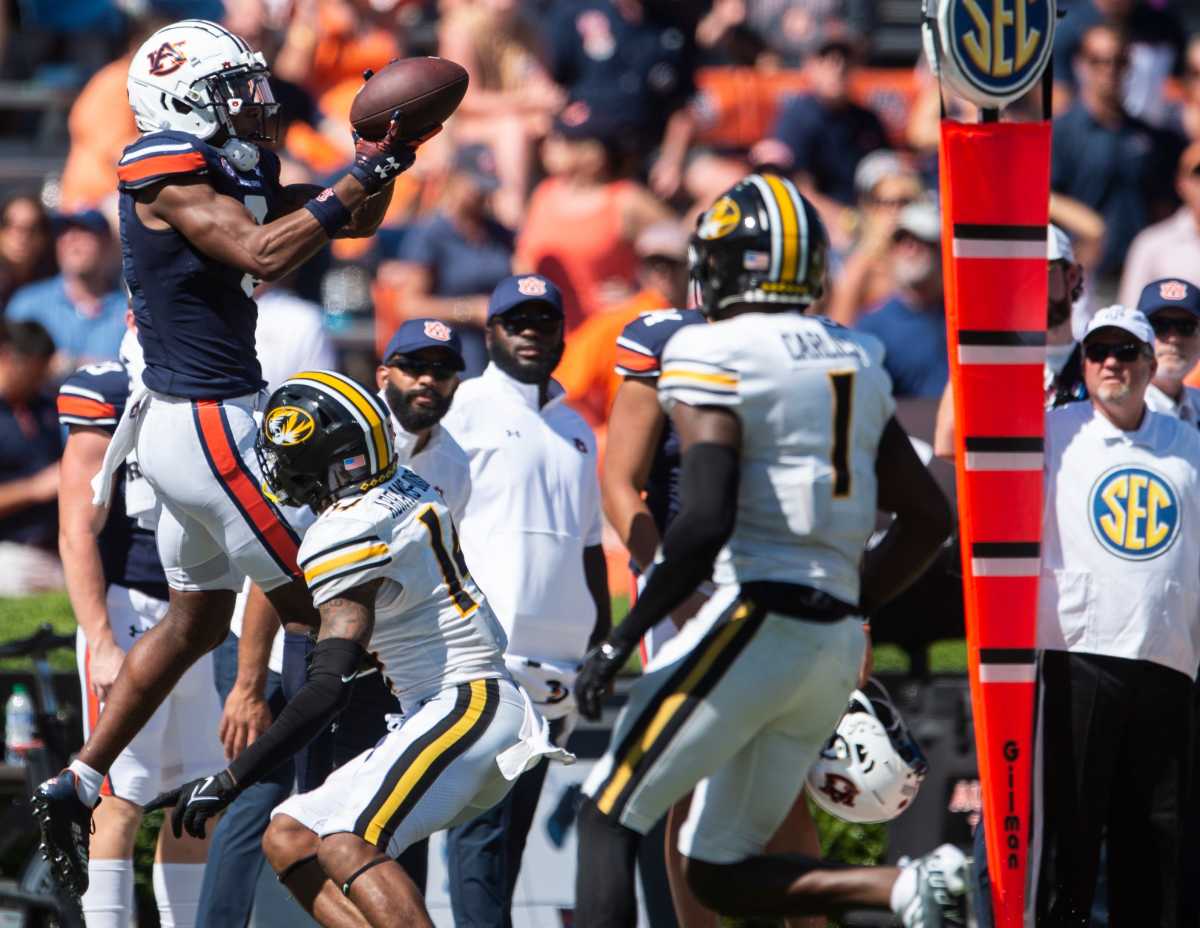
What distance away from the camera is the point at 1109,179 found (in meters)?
11.3

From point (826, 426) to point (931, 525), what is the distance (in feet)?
1.43

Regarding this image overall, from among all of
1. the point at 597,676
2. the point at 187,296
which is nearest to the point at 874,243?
the point at 187,296

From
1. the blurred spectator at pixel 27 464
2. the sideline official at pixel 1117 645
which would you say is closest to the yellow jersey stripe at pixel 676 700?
the sideline official at pixel 1117 645

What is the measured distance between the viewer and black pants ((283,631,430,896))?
6002mm

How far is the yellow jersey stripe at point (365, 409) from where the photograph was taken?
5285mm

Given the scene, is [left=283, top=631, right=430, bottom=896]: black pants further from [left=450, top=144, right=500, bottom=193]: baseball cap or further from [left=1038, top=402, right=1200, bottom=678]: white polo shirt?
[left=450, top=144, right=500, bottom=193]: baseball cap

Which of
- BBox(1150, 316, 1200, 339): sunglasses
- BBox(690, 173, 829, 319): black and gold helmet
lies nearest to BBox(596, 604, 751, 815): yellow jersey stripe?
BBox(690, 173, 829, 319): black and gold helmet

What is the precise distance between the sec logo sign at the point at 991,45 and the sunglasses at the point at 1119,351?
2.77 ft

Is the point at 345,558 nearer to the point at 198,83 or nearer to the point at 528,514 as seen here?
the point at 198,83

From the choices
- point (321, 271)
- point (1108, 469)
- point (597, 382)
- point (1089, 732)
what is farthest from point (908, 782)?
point (321, 271)

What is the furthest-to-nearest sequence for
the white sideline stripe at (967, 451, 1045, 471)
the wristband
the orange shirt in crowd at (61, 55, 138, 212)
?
the orange shirt in crowd at (61, 55, 138, 212), the white sideline stripe at (967, 451, 1045, 471), the wristband

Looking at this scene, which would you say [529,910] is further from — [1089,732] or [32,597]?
[32,597]

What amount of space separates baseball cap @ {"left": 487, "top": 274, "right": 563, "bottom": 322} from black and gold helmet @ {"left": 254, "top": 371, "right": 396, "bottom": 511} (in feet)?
5.19

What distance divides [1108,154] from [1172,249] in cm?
160
